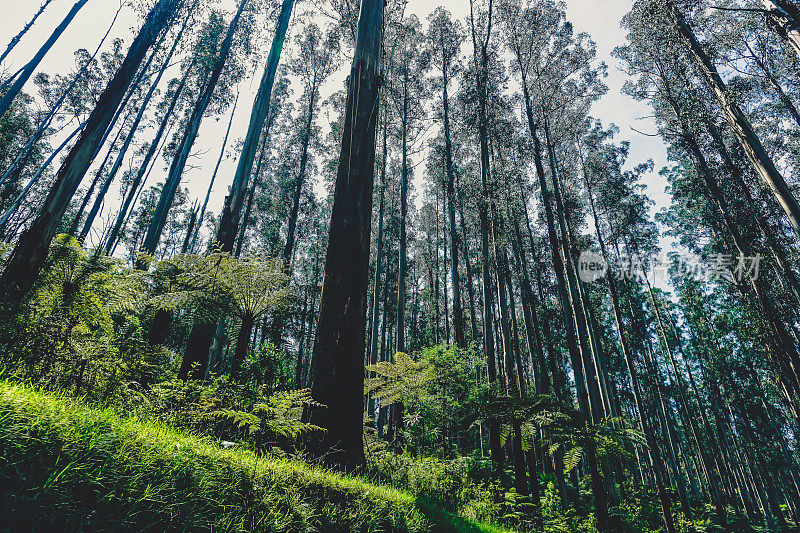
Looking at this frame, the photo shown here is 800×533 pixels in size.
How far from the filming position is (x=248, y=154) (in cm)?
868

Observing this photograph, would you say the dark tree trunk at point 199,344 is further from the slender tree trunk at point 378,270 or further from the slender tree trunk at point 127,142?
the slender tree trunk at point 127,142

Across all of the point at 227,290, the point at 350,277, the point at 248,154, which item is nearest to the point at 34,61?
the point at 248,154

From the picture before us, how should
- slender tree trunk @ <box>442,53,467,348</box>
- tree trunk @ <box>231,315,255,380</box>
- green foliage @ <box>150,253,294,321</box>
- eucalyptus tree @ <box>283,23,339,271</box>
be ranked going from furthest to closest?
eucalyptus tree @ <box>283,23,339,271</box>
slender tree trunk @ <box>442,53,467,348</box>
green foliage @ <box>150,253,294,321</box>
tree trunk @ <box>231,315,255,380</box>

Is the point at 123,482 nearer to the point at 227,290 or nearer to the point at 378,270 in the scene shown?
the point at 227,290

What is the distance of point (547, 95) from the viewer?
12.3 metres

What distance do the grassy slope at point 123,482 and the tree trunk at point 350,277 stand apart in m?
1.30

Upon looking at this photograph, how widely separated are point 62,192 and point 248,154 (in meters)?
4.81

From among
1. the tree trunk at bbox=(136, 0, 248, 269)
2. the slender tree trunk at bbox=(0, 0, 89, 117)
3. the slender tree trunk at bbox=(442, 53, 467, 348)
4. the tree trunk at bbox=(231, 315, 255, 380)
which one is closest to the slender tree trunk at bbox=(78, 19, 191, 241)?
the tree trunk at bbox=(136, 0, 248, 269)

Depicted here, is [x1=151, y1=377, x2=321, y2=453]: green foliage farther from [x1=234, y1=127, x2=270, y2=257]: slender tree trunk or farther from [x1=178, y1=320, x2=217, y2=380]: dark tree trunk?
[x1=234, y1=127, x2=270, y2=257]: slender tree trunk

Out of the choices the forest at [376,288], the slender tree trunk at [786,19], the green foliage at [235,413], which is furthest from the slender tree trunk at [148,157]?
the slender tree trunk at [786,19]

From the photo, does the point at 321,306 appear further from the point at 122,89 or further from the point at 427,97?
the point at 427,97

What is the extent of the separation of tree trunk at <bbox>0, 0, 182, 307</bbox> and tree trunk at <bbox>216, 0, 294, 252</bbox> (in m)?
2.47

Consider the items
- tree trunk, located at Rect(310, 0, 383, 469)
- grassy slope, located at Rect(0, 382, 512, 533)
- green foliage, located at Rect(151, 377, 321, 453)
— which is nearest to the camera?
grassy slope, located at Rect(0, 382, 512, 533)

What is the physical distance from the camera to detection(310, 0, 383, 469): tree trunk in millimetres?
3777
